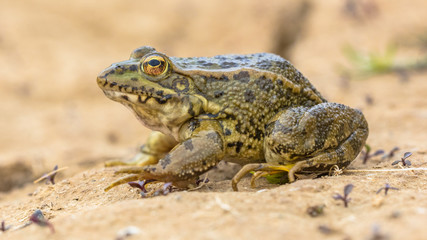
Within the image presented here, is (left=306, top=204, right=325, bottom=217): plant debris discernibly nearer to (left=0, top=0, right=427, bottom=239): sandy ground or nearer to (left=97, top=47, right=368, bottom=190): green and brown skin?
(left=0, top=0, right=427, bottom=239): sandy ground

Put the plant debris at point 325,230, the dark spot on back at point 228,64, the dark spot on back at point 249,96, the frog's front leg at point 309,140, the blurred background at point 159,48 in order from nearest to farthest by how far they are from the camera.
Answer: the plant debris at point 325,230
the frog's front leg at point 309,140
the dark spot on back at point 249,96
the dark spot on back at point 228,64
the blurred background at point 159,48

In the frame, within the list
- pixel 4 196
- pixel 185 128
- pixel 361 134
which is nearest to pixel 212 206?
pixel 185 128

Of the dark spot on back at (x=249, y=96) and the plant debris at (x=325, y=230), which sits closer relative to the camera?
the plant debris at (x=325, y=230)

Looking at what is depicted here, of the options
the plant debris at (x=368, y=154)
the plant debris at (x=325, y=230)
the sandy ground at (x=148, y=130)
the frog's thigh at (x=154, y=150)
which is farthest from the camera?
the frog's thigh at (x=154, y=150)

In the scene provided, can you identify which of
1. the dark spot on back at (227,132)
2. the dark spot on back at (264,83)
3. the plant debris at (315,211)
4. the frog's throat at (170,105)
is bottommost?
the plant debris at (315,211)

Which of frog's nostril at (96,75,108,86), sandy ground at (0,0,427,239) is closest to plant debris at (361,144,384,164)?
sandy ground at (0,0,427,239)

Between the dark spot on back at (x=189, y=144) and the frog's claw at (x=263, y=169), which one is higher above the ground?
the dark spot on back at (x=189, y=144)

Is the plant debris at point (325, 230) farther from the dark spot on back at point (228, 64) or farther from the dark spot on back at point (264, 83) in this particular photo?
the dark spot on back at point (228, 64)

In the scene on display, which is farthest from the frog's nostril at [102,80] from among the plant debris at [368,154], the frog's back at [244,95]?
the plant debris at [368,154]
